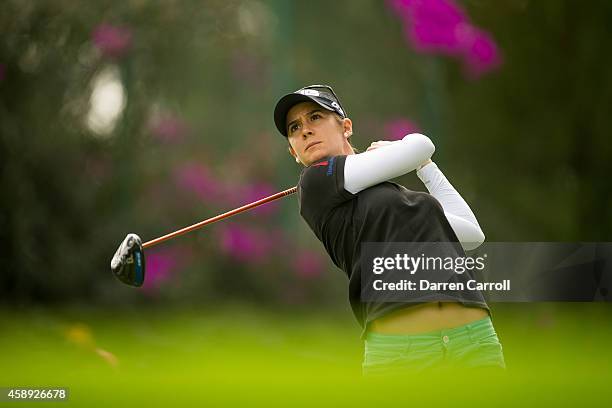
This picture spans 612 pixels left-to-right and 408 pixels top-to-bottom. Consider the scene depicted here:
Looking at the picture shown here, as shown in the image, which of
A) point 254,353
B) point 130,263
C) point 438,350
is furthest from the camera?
point 254,353

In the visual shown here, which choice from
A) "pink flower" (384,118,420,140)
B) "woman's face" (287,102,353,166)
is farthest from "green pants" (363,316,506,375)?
"pink flower" (384,118,420,140)

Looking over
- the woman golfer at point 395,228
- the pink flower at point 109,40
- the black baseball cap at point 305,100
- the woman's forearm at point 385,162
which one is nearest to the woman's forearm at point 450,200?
the woman golfer at point 395,228

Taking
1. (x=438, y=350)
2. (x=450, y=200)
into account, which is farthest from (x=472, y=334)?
(x=450, y=200)

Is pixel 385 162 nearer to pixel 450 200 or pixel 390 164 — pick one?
pixel 390 164

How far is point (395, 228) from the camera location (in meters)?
2.17

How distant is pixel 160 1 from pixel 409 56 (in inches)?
84.9

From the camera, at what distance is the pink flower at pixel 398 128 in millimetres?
7324

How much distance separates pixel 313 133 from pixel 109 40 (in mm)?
5351

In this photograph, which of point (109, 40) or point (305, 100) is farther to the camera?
point (109, 40)

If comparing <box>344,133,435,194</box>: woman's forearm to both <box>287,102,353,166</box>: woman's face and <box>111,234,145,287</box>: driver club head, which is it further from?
<box>111,234,145,287</box>: driver club head

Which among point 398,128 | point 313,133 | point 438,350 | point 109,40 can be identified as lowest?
point 438,350

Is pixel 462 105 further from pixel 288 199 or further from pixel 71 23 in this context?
pixel 71 23

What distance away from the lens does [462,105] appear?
7039 millimetres

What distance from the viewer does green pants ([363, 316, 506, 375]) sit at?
2.11 m
